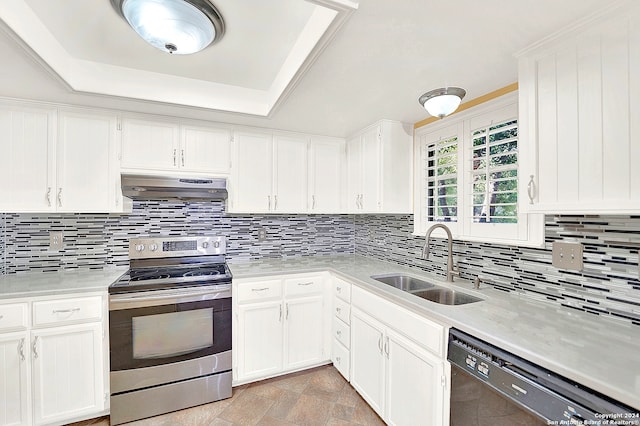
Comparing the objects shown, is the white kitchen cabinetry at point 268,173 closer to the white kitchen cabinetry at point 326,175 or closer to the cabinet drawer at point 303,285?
the white kitchen cabinetry at point 326,175

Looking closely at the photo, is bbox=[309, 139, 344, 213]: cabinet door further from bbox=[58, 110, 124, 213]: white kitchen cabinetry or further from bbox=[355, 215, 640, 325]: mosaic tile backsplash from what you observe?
bbox=[58, 110, 124, 213]: white kitchen cabinetry

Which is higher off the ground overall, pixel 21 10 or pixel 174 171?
pixel 21 10

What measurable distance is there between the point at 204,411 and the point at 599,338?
2312mm

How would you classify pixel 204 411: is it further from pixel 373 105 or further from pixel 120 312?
pixel 373 105

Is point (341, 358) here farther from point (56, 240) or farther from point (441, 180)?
point (56, 240)

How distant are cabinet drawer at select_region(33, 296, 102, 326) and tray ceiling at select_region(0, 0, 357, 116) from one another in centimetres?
135

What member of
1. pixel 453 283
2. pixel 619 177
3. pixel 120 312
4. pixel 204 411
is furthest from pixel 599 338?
pixel 120 312

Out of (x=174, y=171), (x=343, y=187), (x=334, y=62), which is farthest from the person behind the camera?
(x=343, y=187)

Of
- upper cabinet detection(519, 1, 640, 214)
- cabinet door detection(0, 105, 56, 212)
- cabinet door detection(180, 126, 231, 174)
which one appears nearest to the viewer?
upper cabinet detection(519, 1, 640, 214)

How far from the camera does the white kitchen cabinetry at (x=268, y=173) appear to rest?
8.41 feet

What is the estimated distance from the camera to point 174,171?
2340 mm

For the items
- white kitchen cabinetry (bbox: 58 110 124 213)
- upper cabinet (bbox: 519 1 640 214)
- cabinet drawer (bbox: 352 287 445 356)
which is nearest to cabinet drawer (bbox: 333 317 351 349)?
cabinet drawer (bbox: 352 287 445 356)

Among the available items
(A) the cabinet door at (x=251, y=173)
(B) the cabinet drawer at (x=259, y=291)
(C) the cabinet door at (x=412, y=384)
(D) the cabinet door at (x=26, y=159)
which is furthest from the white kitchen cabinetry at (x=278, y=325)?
(D) the cabinet door at (x=26, y=159)

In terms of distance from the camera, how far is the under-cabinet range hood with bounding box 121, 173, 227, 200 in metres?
2.16
